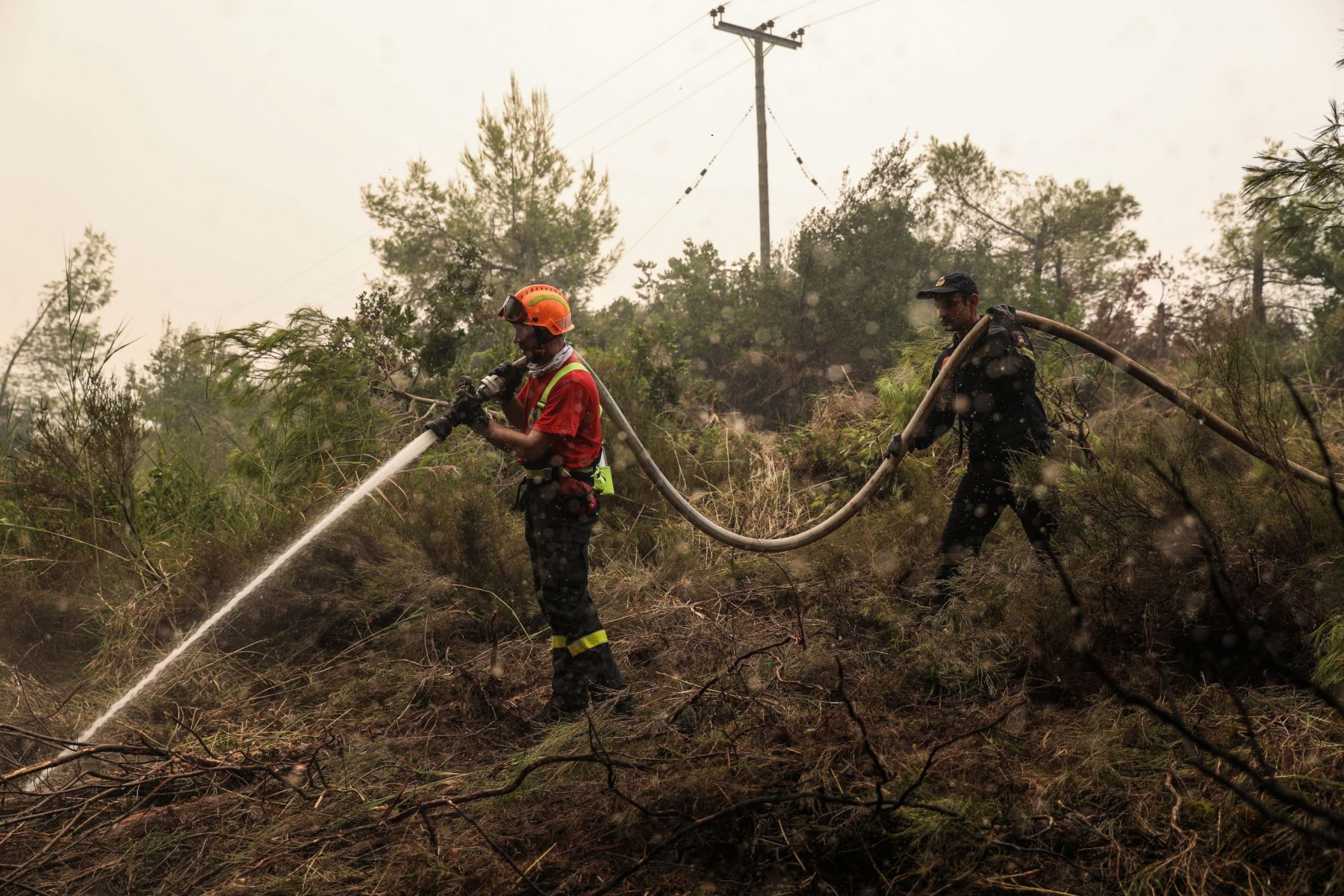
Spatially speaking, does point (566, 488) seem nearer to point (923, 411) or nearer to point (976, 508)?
point (923, 411)

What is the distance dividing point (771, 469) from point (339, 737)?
461 centimetres

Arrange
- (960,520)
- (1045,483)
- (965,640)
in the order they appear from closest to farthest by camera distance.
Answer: (965,640)
(1045,483)
(960,520)

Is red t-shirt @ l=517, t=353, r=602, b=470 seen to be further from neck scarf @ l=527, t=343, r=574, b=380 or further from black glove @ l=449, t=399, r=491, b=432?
black glove @ l=449, t=399, r=491, b=432

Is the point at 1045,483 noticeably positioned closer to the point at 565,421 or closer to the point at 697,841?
the point at 565,421

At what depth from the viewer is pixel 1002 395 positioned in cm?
515

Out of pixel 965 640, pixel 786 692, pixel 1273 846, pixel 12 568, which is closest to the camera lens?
pixel 1273 846

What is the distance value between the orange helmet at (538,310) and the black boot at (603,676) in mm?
1555

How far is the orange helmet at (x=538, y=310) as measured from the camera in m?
4.34

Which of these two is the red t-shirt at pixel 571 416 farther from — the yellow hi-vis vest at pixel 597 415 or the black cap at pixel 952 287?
the black cap at pixel 952 287

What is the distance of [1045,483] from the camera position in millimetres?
4832

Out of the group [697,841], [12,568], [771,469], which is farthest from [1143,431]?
[12,568]

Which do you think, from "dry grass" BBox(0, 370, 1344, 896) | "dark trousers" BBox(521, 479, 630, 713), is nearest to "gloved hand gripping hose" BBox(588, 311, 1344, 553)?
"dry grass" BBox(0, 370, 1344, 896)

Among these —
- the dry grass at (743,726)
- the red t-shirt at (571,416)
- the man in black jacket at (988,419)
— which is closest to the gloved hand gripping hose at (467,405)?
the red t-shirt at (571,416)

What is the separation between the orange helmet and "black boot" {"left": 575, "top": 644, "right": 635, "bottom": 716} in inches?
61.2
